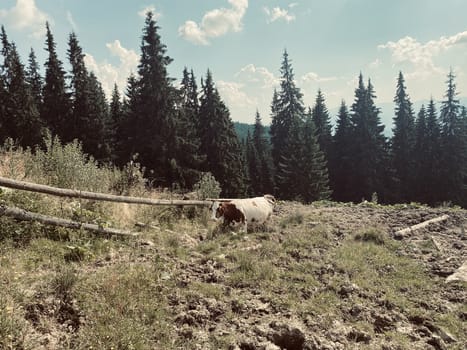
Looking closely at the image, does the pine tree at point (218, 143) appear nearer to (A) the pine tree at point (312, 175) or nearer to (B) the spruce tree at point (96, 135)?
(A) the pine tree at point (312, 175)

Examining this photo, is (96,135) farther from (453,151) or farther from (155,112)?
(453,151)

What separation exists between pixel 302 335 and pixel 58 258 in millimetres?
3536

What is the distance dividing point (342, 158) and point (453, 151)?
13061mm

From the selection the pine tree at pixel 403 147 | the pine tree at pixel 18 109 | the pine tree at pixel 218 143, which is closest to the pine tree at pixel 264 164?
the pine tree at pixel 218 143

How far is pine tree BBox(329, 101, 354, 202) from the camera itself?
140 ft

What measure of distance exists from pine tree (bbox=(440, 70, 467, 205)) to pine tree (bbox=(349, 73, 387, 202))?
6.92 metres

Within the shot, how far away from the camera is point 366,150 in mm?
41188

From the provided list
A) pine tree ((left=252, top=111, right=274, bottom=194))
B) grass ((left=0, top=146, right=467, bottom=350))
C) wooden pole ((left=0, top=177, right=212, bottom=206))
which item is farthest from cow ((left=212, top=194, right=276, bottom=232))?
pine tree ((left=252, top=111, right=274, bottom=194))

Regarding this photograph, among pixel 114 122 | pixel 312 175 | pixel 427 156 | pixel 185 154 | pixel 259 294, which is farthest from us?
pixel 427 156

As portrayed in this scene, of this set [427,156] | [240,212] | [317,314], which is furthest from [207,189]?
[427,156]

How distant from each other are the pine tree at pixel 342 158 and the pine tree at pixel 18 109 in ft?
115

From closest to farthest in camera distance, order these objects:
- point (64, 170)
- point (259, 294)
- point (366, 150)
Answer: point (259, 294)
point (64, 170)
point (366, 150)

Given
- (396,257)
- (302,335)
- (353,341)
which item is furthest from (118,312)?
(396,257)

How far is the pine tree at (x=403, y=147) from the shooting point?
140 feet
